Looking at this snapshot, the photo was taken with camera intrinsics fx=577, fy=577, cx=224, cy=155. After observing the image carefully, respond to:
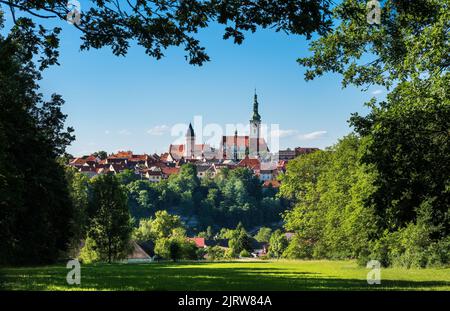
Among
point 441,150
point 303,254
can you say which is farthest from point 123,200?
point 441,150

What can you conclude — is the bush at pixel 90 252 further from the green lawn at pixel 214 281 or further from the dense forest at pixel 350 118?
the green lawn at pixel 214 281

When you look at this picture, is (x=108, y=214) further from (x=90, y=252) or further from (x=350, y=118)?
(x=350, y=118)

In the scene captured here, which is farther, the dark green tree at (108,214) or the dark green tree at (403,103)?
the dark green tree at (108,214)

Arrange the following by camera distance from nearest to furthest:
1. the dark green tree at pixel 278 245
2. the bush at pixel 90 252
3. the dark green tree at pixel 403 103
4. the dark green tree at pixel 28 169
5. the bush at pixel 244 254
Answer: the dark green tree at pixel 403 103
the dark green tree at pixel 28 169
the bush at pixel 90 252
the bush at pixel 244 254
the dark green tree at pixel 278 245

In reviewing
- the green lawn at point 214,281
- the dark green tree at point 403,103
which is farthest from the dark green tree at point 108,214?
the dark green tree at point 403,103

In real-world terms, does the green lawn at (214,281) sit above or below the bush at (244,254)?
above

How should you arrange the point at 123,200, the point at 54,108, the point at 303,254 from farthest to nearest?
1. the point at 303,254
2. the point at 123,200
3. the point at 54,108

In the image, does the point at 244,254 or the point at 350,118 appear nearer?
the point at 350,118

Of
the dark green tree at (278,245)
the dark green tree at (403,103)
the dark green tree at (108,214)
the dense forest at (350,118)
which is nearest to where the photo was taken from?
the dense forest at (350,118)

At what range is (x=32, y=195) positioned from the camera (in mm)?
30375

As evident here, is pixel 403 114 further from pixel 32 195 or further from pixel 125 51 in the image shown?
pixel 32 195

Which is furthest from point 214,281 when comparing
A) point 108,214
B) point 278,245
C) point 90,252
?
point 278,245

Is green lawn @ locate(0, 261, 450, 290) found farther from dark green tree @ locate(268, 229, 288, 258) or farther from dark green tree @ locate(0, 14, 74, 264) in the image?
dark green tree @ locate(268, 229, 288, 258)
